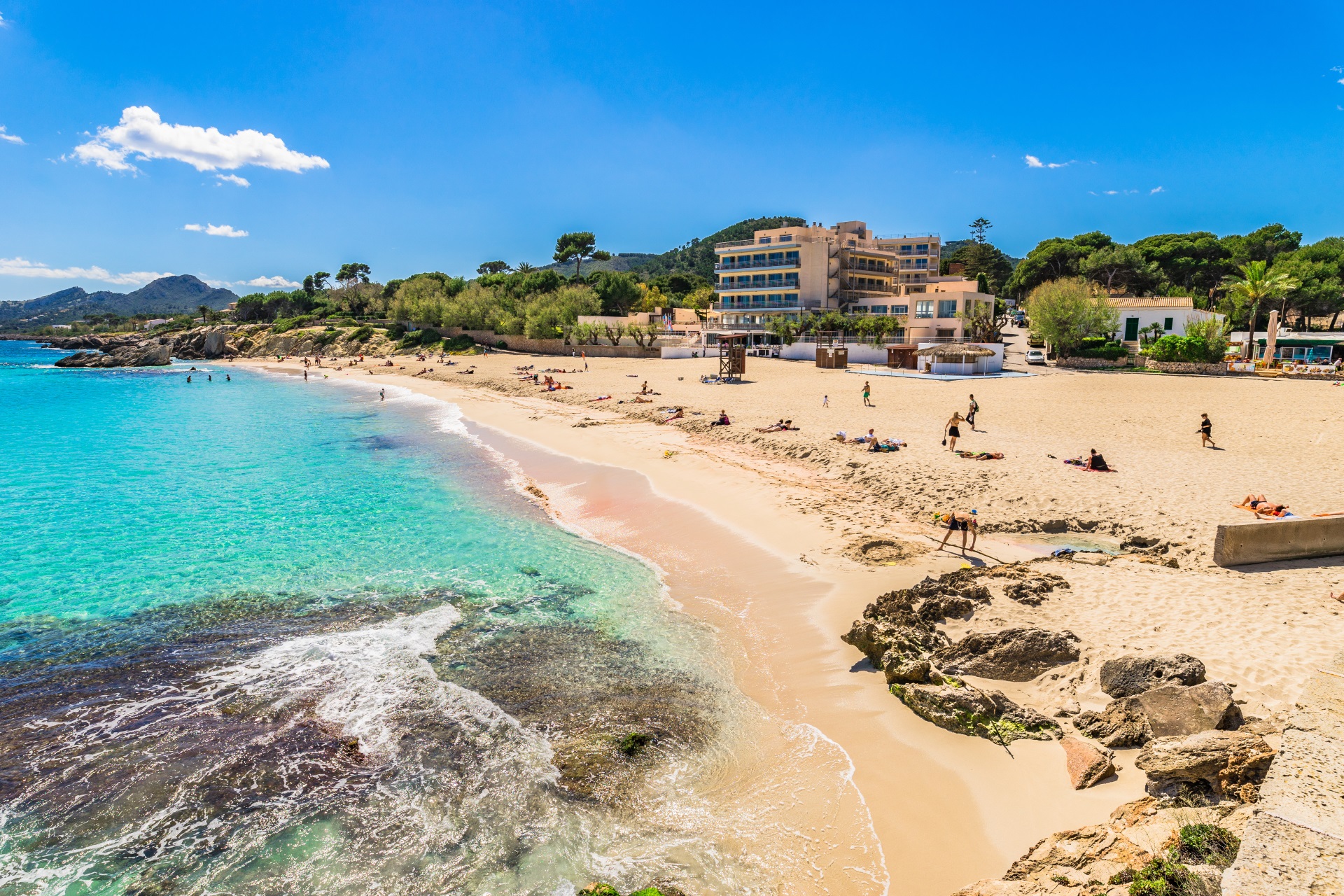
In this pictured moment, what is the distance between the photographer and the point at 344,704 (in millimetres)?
9375

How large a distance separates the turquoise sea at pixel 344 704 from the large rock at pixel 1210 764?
3.84 metres

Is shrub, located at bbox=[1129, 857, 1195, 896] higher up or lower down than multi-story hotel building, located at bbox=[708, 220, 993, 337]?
lower down

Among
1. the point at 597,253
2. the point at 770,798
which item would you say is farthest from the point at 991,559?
the point at 597,253

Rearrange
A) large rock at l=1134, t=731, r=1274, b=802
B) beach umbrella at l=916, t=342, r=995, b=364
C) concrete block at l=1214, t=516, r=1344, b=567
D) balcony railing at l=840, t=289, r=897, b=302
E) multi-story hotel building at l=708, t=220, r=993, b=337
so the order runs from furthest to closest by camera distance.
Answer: balcony railing at l=840, t=289, r=897, b=302
multi-story hotel building at l=708, t=220, r=993, b=337
beach umbrella at l=916, t=342, r=995, b=364
concrete block at l=1214, t=516, r=1344, b=567
large rock at l=1134, t=731, r=1274, b=802

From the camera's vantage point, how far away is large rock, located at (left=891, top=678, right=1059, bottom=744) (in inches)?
305

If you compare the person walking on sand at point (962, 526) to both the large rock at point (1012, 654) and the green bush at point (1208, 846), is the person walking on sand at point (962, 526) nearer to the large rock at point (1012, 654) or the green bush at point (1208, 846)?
the large rock at point (1012, 654)

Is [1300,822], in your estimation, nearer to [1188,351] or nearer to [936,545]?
[936,545]

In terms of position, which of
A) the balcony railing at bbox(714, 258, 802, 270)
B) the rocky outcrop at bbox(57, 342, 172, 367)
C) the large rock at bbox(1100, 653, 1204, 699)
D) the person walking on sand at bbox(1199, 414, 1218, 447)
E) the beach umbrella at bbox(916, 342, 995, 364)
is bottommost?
the large rock at bbox(1100, 653, 1204, 699)

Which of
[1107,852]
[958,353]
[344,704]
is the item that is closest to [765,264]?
[958,353]

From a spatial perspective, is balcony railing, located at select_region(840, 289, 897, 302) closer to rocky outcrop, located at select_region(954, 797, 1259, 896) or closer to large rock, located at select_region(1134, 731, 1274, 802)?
large rock, located at select_region(1134, 731, 1274, 802)

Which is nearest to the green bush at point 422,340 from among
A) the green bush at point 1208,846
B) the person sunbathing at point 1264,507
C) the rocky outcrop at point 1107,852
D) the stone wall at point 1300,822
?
the person sunbathing at point 1264,507

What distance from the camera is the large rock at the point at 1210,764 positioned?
18.1 feet

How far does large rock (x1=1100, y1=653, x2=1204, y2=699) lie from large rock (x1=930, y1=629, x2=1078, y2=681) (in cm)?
73

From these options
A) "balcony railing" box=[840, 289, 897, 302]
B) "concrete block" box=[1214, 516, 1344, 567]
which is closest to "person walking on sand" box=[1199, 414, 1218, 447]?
"concrete block" box=[1214, 516, 1344, 567]
